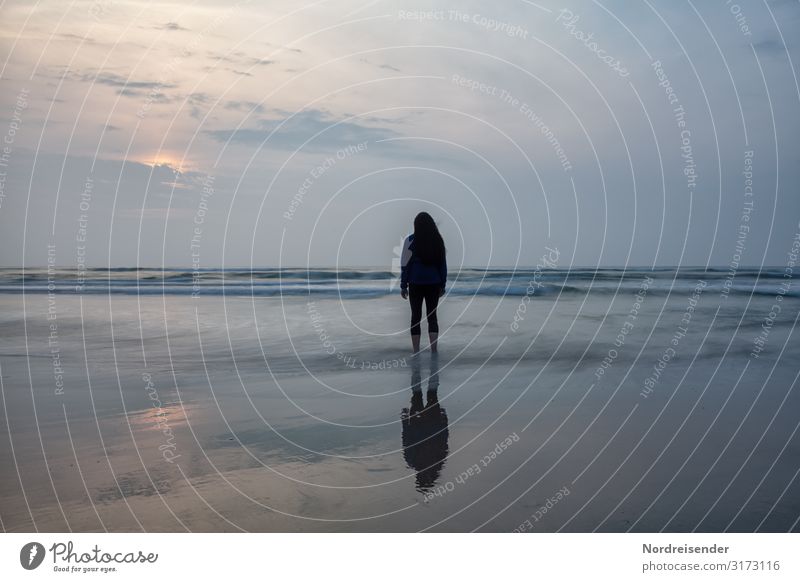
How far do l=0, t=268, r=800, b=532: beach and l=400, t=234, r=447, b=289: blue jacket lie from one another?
3.80 ft

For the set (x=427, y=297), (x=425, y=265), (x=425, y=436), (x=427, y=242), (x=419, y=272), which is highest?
(x=427, y=242)

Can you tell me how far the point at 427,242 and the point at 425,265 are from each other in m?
0.35

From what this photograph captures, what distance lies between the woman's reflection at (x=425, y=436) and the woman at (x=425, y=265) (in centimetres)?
242

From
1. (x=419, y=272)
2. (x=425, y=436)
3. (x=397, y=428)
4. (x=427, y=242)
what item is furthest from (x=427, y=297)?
(x=425, y=436)

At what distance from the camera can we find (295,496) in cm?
505

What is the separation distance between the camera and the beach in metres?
4.86

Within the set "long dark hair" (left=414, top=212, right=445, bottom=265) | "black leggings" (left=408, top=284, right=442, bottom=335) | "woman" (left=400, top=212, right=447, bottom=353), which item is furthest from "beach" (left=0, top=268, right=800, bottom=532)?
"long dark hair" (left=414, top=212, right=445, bottom=265)

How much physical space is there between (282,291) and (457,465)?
23507 mm

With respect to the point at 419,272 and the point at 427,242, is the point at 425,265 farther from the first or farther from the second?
the point at 427,242

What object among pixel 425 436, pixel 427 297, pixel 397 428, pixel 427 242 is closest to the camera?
pixel 425 436

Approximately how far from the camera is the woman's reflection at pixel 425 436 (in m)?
5.58

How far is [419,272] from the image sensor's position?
36.5 ft

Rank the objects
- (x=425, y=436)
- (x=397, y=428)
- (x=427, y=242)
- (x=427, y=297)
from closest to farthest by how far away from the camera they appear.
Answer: (x=425, y=436)
(x=397, y=428)
(x=427, y=242)
(x=427, y=297)

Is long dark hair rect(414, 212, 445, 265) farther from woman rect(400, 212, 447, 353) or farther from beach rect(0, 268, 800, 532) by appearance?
beach rect(0, 268, 800, 532)
